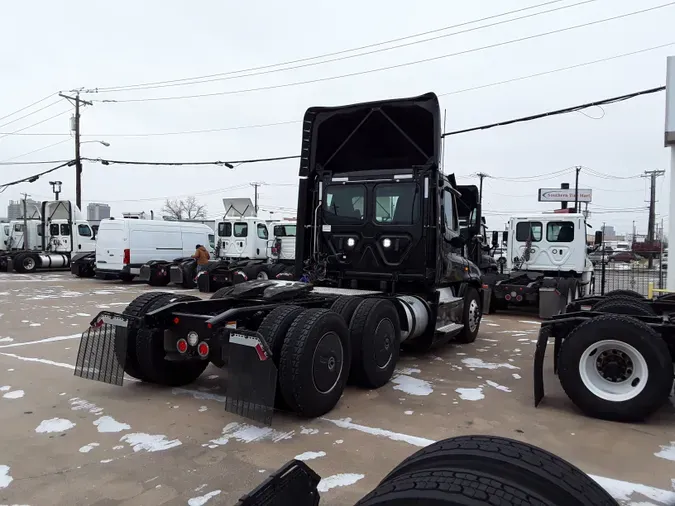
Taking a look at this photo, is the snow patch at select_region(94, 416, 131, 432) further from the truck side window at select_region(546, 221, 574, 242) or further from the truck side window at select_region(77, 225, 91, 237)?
the truck side window at select_region(77, 225, 91, 237)

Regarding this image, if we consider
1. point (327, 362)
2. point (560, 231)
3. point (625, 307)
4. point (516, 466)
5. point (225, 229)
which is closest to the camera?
point (516, 466)

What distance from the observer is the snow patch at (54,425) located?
4.45 m

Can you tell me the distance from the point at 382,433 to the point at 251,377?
125 centimetres

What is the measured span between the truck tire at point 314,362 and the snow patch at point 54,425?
76.8 inches

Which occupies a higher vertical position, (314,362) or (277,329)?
(277,329)

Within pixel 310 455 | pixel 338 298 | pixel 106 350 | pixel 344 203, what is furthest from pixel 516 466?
pixel 344 203

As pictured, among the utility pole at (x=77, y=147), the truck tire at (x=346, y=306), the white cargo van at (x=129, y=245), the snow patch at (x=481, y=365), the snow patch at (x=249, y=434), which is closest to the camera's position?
the snow patch at (x=249, y=434)

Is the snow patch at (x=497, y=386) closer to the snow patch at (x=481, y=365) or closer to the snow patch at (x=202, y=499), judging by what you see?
the snow patch at (x=481, y=365)

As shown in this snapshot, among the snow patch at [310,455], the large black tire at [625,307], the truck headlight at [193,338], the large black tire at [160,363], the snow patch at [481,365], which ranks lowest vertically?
the snow patch at [481,365]

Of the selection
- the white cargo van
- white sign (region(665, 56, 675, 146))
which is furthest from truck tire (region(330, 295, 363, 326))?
the white cargo van

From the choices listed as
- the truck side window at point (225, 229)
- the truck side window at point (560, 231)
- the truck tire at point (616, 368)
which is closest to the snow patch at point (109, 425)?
the truck tire at point (616, 368)

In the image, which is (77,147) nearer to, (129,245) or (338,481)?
(129,245)

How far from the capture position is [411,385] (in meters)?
6.07

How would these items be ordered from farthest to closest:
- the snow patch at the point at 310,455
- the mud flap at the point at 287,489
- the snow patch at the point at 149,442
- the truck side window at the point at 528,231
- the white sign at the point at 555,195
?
the white sign at the point at 555,195
the truck side window at the point at 528,231
the snow patch at the point at 149,442
the snow patch at the point at 310,455
the mud flap at the point at 287,489
